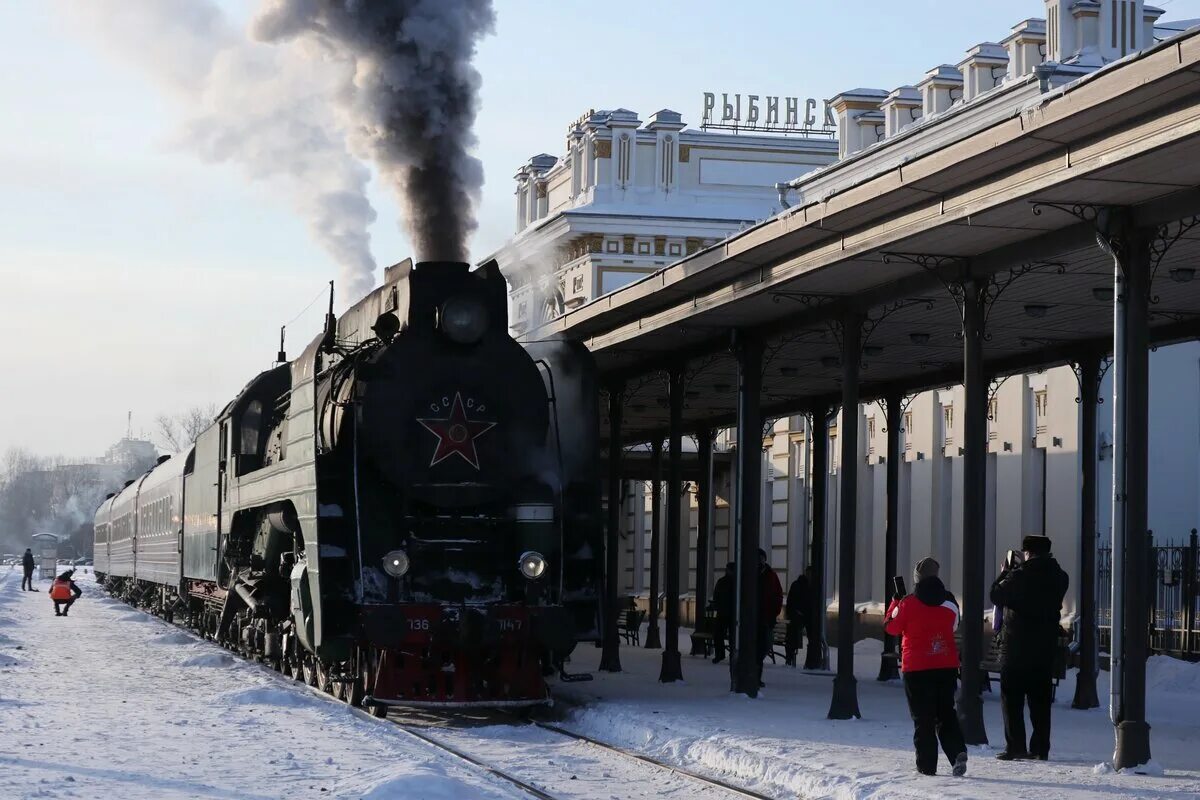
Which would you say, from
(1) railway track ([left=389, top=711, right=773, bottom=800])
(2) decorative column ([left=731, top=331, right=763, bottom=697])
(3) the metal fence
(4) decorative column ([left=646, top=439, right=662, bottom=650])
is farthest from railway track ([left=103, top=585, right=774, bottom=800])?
(4) decorative column ([left=646, top=439, right=662, bottom=650])

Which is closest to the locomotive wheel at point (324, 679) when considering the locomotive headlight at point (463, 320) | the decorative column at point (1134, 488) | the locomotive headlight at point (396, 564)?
the locomotive headlight at point (396, 564)

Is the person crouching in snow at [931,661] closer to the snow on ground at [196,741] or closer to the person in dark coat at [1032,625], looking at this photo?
the person in dark coat at [1032,625]

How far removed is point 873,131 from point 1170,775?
77.4 feet

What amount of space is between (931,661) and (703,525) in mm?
15030

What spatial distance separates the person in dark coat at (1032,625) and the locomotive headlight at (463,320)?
5424 millimetres

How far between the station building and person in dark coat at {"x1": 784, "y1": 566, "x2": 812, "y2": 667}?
1.19 meters

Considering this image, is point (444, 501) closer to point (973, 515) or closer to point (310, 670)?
point (310, 670)

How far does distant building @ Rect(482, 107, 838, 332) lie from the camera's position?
41.4m

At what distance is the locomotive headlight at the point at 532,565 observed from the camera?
15102mm

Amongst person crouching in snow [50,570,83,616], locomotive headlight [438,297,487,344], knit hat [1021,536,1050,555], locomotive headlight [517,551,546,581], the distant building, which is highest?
the distant building

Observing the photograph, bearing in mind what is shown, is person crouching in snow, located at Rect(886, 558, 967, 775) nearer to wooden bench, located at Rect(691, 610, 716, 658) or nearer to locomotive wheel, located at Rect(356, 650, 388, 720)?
locomotive wheel, located at Rect(356, 650, 388, 720)

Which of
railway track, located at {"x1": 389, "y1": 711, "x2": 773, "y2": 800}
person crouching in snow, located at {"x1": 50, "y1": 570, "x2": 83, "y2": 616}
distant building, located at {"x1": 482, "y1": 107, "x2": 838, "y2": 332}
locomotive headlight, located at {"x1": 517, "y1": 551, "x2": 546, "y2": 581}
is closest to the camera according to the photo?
railway track, located at {"x1": 389, "y1": 711, "x2": 773, "y2": 800}

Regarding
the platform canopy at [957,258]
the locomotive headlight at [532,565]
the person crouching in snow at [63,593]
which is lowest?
the person crouching in snow at [63,593]

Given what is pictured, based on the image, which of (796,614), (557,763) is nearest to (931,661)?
(557,763)
